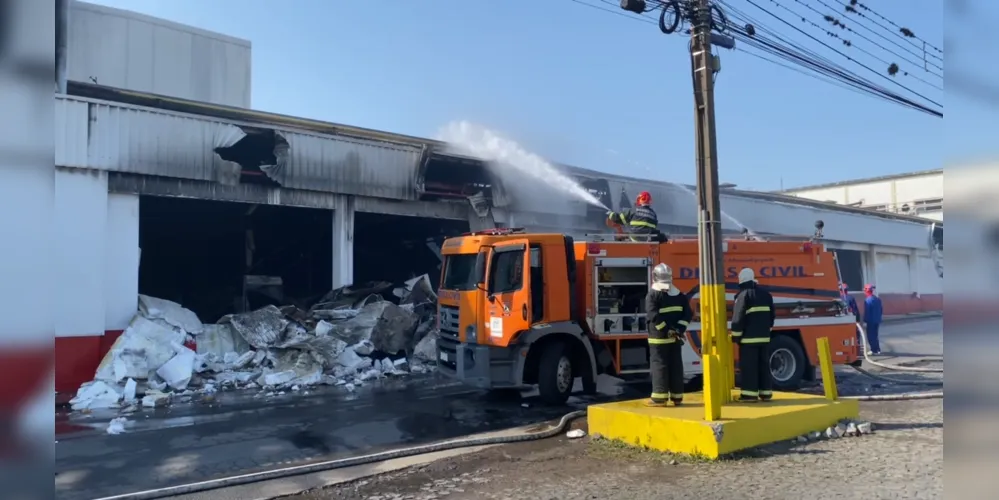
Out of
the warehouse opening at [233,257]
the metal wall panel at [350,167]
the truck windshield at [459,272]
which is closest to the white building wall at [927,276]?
the metal wall panel at [350,167]

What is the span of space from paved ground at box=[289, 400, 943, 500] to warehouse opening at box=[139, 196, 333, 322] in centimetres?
1278

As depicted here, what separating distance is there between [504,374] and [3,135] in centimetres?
933

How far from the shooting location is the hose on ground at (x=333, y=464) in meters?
6.12

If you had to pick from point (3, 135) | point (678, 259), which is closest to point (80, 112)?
point (678, 259)

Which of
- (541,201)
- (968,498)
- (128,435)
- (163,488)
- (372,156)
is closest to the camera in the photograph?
→ (968,498)

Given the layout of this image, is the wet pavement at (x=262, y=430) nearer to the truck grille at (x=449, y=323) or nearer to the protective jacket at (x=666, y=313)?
the truck grille at (x=449, y=323)

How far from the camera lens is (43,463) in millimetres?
1330

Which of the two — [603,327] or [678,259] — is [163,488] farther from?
[678,259]

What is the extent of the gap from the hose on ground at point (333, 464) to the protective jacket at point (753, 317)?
245cm

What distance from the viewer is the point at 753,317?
870 cm

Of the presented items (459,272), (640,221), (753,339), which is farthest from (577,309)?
(753,339)

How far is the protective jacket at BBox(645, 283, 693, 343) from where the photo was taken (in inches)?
320

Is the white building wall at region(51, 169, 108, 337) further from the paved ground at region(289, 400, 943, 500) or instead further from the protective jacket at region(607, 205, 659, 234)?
the protective jacket at region(607, 205, 659, 234)

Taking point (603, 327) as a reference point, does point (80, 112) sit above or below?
above
